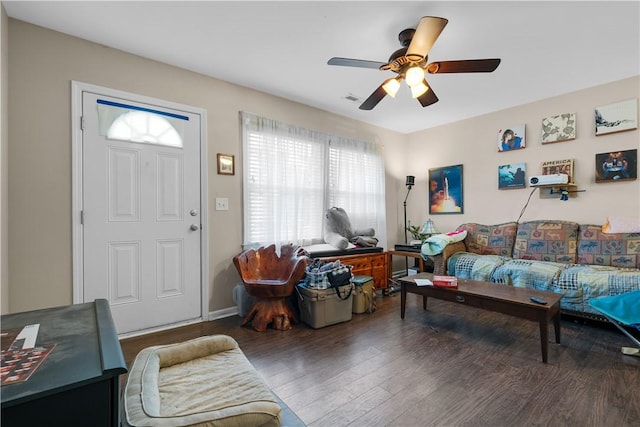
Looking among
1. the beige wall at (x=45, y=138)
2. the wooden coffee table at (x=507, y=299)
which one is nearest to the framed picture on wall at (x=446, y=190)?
the wooden coffee table at (x=507, y=299)

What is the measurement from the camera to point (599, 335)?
8.18 feet

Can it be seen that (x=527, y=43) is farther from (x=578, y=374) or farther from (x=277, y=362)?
(x=277, y=362)

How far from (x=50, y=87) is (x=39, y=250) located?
4.06 feet

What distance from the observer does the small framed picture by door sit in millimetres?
3029

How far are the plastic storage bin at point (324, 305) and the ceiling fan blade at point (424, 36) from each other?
202cm

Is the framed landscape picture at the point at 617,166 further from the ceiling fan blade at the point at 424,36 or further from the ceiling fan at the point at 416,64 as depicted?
the ceiling fan blade at the point at 424,36

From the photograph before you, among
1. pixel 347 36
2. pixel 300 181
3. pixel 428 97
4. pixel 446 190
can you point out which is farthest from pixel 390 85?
pixel 446 190

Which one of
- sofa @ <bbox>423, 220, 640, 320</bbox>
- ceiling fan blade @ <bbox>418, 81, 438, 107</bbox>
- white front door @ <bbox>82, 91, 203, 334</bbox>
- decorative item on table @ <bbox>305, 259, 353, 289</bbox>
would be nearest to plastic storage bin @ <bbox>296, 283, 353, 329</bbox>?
decorative item on table @ <bbox>305, 259, 353, 289</bbox>

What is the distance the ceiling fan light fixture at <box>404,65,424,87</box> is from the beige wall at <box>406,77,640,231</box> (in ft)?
7.88

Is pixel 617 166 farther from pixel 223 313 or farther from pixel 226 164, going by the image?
pixel 223 313

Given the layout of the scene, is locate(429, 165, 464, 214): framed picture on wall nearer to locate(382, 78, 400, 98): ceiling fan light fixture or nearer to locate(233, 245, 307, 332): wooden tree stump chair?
locate(382, 78, 400, 98): ceiling fan light fixture

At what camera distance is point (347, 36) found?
7.61 ft

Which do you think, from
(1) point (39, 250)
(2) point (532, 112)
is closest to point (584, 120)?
(2) point (532, 112)

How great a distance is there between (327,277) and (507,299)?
1473 millimetres
